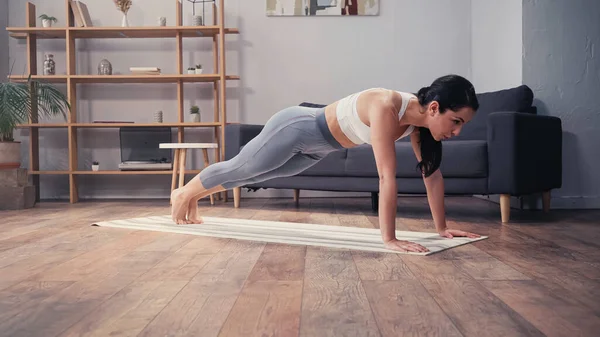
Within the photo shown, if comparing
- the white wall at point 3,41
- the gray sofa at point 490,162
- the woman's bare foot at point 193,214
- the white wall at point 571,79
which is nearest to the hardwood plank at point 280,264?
the woman's bare foot at point 193,214

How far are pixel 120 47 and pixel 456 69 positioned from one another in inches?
117

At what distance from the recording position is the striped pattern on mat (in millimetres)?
2352

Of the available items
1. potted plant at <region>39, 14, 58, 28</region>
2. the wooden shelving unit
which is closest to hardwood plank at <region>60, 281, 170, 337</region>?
the wooden shelving unit

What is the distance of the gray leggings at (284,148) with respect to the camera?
2400 mm

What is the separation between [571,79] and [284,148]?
2341 mm

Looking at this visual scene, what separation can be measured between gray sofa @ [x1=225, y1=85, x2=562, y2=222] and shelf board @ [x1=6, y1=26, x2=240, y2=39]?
1.66 metres

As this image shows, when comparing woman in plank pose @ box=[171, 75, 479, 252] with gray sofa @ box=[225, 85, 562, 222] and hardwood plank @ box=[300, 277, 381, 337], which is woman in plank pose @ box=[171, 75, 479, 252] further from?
gray sofa @ box=[225, 85, 562, 222]

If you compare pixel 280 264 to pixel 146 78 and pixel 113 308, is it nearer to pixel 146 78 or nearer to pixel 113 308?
pixel 113 308

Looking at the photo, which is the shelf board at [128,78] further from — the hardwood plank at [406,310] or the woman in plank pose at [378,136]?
the hardwood plank at [406,310]

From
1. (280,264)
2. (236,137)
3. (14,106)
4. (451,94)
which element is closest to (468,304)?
(280,264)

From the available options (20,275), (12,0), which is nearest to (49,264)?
(20,275)

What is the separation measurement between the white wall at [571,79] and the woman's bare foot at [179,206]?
2.39 m

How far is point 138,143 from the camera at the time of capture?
16.7 ft

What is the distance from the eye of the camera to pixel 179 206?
296 centimetres
